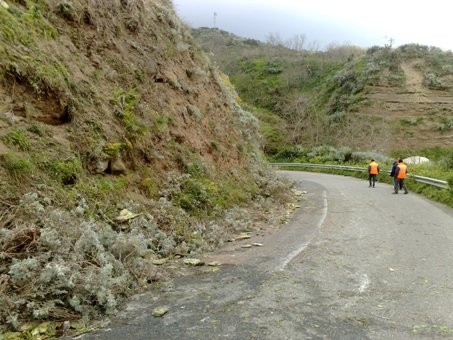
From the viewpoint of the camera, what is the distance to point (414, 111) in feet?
154

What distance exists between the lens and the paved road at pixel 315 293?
4461mm

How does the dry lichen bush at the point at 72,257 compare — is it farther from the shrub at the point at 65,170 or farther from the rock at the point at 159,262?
the shrub at the point at 65,170

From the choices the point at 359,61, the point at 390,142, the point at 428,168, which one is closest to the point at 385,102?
the point at 390,142

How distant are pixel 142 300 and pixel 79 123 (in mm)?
4456

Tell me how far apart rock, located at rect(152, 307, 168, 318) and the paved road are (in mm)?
61

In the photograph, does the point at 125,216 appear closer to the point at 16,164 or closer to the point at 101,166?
the point at 101,166

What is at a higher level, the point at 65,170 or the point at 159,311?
the point at 65,170

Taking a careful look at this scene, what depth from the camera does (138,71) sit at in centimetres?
1116

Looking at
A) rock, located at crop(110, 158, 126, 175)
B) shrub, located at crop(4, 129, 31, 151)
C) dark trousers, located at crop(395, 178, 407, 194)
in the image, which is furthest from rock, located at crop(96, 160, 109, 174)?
dark trousers, located at crop(395, 178, 407, 194)

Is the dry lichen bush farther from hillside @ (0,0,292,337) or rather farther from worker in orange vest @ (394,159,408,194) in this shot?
worker in orange vest @ (394,159,408,194)

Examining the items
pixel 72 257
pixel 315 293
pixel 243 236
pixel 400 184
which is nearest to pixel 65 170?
pixel 72 257

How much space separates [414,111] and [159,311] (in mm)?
→ 48348

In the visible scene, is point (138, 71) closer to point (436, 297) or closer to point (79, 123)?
point (79, 123)

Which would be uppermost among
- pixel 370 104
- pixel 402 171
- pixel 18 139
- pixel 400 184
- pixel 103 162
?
pixel 370 104
